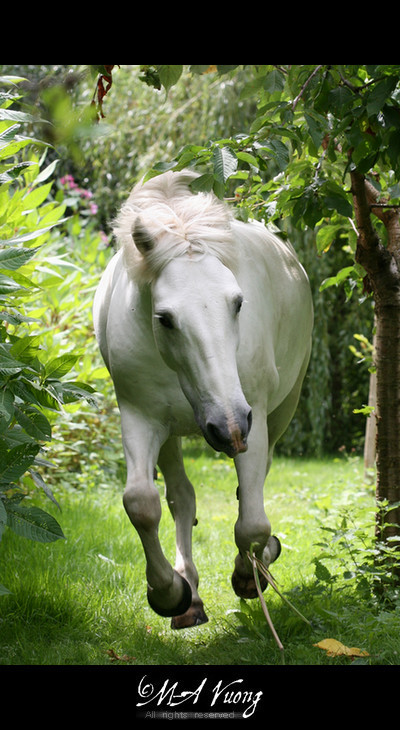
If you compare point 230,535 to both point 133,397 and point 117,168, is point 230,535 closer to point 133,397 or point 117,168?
point 133,397

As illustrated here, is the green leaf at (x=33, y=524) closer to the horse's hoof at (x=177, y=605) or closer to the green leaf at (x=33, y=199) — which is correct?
the horse's hoof at (x=177, y=605)

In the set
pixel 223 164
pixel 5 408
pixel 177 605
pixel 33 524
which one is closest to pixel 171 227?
pixel 223 164

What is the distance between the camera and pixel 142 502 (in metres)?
2.70

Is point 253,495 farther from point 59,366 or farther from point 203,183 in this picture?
point 203,183

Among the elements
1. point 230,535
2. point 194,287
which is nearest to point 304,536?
point 230,535

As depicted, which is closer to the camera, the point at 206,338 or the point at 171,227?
the point at 206,338

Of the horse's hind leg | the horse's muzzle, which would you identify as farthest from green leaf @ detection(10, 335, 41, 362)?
the horse's hind leg

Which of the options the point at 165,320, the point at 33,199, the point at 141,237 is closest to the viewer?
the point at 165,320

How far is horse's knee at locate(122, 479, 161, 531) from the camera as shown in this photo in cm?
270

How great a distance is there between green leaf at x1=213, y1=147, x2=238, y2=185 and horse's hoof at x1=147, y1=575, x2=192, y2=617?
1529 mm

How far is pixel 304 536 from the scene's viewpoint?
5.04 metres

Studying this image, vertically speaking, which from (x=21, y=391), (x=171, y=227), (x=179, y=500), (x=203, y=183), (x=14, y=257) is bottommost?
(x=179, y=500)

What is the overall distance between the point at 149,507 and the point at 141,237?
0.95 metres
